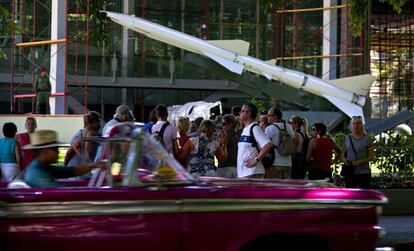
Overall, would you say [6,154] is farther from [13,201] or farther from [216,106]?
[216,106]

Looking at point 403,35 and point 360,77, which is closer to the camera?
point 360,77

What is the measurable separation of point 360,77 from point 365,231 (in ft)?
86.8

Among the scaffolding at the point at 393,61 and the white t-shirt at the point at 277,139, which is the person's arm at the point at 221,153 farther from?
the scaffolding at the point at 393,61

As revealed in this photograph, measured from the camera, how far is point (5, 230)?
5668 mm

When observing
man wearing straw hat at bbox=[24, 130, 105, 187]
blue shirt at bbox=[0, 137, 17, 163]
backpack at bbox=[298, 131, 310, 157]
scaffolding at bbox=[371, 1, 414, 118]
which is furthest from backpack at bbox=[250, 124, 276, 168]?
scaffolding at bbox=[371, 1, 414, 118]

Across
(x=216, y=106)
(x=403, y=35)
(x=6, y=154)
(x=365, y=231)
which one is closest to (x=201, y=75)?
(x=216, y=106)

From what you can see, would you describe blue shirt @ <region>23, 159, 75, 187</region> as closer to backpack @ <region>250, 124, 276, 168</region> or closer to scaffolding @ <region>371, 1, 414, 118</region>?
backpack @ <region>250, 124, 276, 168</region>

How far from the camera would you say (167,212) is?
19.6 feet

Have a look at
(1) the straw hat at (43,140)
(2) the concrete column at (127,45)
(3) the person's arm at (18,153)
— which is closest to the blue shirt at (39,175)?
(1) the straw hat at (43,140)

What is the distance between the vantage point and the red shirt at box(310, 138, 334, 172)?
1277cm

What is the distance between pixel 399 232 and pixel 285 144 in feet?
7.02

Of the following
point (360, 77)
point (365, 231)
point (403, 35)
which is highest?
point (403, 35)

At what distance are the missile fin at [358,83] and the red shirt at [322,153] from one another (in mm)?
19909

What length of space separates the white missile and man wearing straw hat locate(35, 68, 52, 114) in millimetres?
5735
